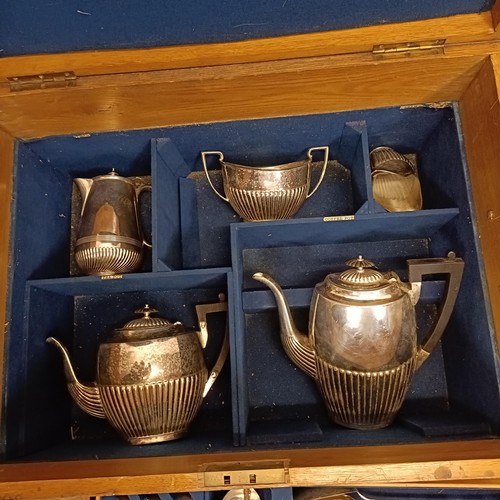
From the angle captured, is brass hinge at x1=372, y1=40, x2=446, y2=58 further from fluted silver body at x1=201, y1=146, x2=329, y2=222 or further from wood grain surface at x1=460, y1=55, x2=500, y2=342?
fluted silver body at x1=201, y1=146, x2=329, y2=222

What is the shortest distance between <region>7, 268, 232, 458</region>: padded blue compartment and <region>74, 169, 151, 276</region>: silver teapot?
0.04 meters

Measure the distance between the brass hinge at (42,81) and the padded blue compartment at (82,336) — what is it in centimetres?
30

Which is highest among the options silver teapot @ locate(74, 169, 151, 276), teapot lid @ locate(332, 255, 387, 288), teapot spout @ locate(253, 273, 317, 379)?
silver teapot @ locate(74, 169, 151, 276)

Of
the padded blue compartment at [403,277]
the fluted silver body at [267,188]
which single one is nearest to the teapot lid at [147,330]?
the padded blue compartment at [403,277]

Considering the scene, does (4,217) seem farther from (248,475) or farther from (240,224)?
(248,475)

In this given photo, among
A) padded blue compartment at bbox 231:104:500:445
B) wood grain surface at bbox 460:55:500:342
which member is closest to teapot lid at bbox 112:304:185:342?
padded blue compartment at bbox 231:104:500:445

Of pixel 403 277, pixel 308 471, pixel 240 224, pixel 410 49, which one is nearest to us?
pixel 308 471

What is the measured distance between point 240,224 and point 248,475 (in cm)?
39

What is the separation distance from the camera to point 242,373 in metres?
0.81

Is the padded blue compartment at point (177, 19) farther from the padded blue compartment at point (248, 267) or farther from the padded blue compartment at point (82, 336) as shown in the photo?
the padded blue compartment at point (82, 336)

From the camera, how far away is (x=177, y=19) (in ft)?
2.51

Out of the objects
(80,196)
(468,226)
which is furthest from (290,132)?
(80,196)

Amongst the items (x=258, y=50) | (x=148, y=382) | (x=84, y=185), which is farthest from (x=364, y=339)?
(x=84, y=185)

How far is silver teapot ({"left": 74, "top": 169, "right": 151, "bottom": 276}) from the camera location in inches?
35.0
